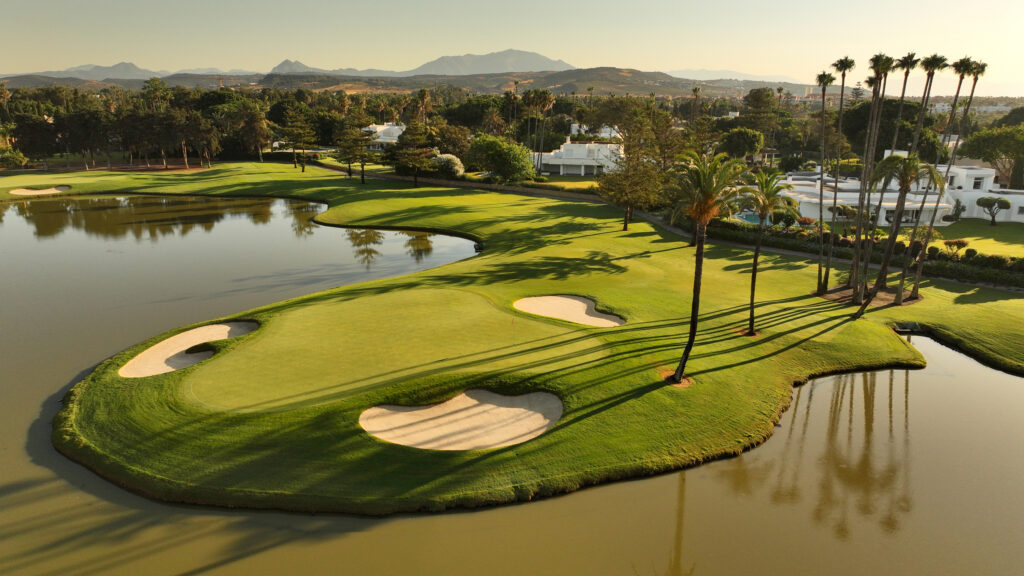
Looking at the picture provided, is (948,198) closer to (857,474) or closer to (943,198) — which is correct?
(943,198)

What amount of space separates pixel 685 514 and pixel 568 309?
1662 cm

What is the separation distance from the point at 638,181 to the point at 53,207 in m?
71.8

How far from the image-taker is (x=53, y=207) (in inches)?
2697

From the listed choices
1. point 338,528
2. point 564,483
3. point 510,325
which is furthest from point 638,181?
point 338,528

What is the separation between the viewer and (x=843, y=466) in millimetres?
18078

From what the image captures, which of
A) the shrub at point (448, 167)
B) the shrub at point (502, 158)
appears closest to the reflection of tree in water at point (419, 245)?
the shrub at point (502, 158)

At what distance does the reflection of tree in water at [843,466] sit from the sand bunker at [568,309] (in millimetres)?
9969

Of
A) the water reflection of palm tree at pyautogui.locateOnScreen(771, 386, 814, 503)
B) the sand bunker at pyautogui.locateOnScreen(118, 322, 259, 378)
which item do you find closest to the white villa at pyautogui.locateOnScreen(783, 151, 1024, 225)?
the water reflection of palm tree at pyautogui.locateOnScreen(771, 386, 814, 503)

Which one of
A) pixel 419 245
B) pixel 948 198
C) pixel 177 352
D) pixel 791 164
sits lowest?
pixel 177 352

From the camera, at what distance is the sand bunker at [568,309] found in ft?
96.4

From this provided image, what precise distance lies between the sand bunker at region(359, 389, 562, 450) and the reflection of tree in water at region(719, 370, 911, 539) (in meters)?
6.62

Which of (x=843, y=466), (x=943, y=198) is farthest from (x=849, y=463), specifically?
(x=943, y=198)

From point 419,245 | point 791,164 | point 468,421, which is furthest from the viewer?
point 791,164

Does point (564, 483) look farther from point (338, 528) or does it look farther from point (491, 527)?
point (338, 528)
